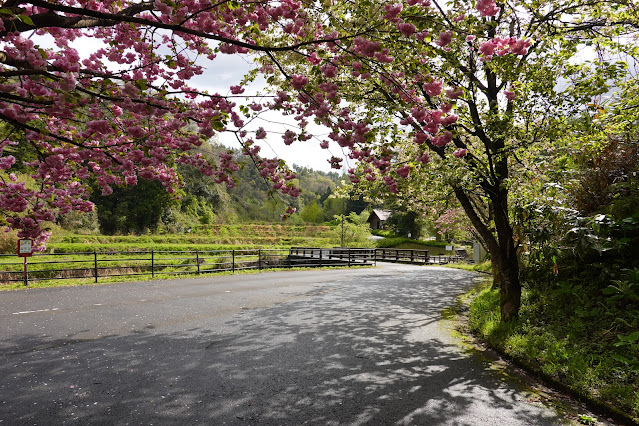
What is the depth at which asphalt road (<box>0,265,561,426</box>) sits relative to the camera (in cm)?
340

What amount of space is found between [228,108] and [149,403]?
3489 mm

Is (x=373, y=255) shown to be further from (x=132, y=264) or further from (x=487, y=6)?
(x=487, y=6)

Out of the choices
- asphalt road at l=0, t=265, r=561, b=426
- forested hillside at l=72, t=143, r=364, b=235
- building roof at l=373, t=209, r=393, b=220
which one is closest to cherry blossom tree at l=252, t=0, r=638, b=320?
asphalt road at l=0, t=265, r=561, b=426

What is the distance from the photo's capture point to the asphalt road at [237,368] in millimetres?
3402

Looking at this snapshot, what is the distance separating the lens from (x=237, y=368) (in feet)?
14.8

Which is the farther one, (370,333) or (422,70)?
(370,333)

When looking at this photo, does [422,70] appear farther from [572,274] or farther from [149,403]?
[572,274]

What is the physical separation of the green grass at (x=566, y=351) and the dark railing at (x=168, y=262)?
10.8m

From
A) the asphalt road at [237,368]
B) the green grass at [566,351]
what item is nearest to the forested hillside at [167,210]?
the asphalt road at [237,368]

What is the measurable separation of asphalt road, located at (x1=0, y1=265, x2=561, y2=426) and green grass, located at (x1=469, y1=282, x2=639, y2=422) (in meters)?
0.65

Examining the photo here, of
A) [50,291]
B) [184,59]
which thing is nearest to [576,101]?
[184,59]

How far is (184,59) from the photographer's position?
16.6ft

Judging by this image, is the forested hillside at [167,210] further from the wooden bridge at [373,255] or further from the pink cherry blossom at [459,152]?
the pink cherry blossom at [459,152]

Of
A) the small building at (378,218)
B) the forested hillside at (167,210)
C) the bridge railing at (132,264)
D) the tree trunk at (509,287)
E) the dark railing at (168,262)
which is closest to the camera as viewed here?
the tree trunk at (509,287)
